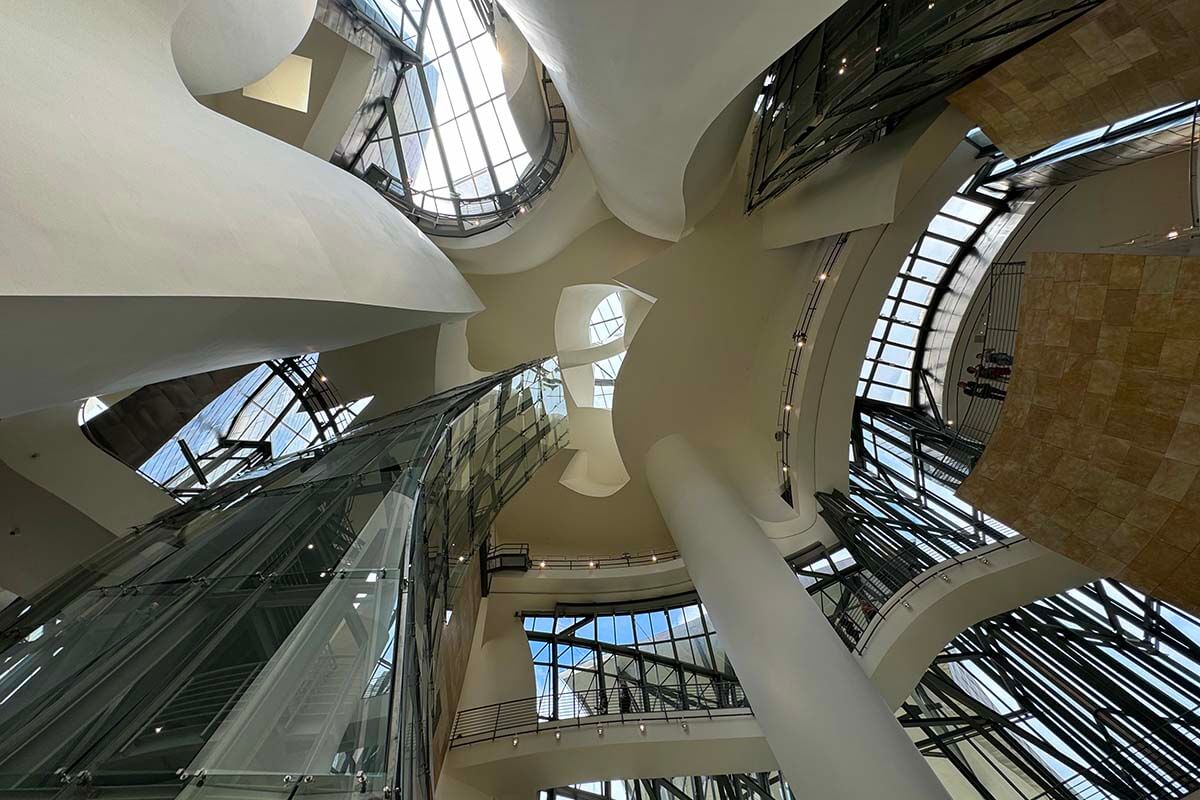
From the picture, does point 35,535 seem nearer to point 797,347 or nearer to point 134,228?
point 134,228

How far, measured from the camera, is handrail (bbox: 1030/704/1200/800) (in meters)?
7.91

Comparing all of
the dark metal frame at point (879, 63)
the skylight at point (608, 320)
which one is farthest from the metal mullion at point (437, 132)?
the dark metal frame at point (879, 63)

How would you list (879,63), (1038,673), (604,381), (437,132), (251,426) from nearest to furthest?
(879,63), (1038,673), (251,426), (437,132), (604,381)

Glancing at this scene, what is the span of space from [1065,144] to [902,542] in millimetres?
8245

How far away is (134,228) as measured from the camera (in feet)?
7.64

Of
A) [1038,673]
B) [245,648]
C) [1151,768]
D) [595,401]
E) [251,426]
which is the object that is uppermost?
[595,401]

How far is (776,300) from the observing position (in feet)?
39.8

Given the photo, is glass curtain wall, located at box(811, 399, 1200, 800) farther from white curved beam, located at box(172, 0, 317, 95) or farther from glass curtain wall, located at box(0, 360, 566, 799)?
white curved beam, located at box(172, 0, 317, 95)

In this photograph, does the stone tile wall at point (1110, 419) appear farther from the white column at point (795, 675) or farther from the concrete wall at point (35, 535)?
the concrete wall at point (35, 535)

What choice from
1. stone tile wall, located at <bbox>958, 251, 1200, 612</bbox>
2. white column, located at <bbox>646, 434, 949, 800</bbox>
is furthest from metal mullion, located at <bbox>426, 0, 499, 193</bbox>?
stone tile wall, located at <bbox>958, 251, 1200, 612</bbox>

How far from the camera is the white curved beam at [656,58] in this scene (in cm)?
443

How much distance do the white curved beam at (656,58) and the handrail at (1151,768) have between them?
454 inches

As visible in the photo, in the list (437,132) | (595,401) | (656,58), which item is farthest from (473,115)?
(656,58)

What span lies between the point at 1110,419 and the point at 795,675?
16.5 ft
